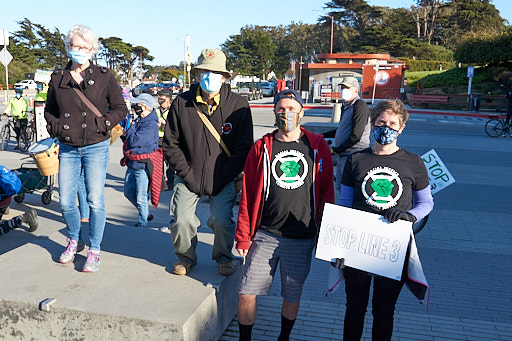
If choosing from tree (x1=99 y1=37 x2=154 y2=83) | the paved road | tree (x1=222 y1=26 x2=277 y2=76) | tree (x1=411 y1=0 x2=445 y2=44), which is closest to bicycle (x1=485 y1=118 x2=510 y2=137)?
the paved road

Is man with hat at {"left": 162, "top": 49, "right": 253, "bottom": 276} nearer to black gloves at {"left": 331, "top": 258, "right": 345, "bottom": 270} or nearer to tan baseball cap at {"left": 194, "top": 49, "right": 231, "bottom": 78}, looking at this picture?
tan baseball cap at {"left": 194, "top": 49, "right": 231, "bottom": 78}

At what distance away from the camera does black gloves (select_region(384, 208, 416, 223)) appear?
2.68m

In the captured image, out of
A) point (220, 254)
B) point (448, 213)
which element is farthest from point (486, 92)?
point (220, 254)

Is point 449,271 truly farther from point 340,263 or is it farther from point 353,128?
point 340,263

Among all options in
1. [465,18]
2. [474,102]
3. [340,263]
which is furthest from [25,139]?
[465,18]

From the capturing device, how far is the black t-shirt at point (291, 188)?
9.59 feet

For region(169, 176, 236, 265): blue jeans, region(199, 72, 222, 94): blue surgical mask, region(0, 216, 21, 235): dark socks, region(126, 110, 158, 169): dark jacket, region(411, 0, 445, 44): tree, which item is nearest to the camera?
region(199, 72, 222, 94): blue surgical mask

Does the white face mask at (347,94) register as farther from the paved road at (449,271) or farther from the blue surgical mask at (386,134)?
the blue surgical mask at (386,134)

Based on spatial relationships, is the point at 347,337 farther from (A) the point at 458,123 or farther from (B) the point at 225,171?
(A) the point at 458,123

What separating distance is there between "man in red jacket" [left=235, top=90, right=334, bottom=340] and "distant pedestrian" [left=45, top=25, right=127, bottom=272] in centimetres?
120

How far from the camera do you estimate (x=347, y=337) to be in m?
A: 2.98

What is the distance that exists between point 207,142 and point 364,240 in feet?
4.06

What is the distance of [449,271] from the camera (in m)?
4.82

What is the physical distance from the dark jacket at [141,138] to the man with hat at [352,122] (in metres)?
2.30
